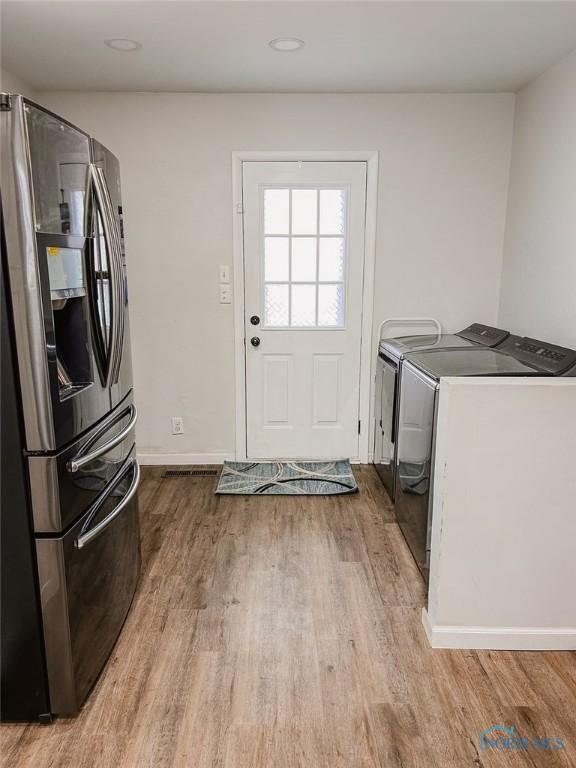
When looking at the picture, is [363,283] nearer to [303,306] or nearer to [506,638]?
[303,306]

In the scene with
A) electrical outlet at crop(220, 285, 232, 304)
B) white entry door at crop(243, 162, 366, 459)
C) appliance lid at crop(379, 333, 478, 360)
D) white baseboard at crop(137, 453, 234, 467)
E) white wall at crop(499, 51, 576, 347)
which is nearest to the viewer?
white wall at crop(499, 51, 576, 347)

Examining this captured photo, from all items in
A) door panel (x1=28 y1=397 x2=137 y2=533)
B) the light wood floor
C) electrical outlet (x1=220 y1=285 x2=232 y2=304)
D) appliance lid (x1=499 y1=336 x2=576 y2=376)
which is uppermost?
electrical outlet (x1=220 y1=285 x2=232 y2=304)

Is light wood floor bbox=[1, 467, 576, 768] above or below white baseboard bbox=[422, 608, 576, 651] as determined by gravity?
below

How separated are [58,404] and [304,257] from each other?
244 centimetres

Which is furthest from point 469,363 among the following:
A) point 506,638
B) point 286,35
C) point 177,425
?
point 177,425

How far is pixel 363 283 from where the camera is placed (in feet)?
12.2

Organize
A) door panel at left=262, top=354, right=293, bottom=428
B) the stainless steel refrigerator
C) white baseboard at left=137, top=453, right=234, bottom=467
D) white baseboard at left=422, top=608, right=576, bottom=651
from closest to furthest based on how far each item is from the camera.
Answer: the stainless steel refrigerator, white baseboard at left=422, top=608, right=576, bottom=651, door panel at left=262, top=354, right=293, bottom=428, white baseboard at left=137, top=453, right=234, bottom=467

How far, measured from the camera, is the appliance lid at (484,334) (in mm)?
3156

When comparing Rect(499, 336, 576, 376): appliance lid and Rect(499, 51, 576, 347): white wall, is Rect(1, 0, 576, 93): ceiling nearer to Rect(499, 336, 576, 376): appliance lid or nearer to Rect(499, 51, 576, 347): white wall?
Rect(499, 51, 576, 347): white wall

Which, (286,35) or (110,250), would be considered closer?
(110,250)

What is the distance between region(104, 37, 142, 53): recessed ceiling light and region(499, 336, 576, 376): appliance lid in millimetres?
2386

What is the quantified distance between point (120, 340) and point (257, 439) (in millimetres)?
2081

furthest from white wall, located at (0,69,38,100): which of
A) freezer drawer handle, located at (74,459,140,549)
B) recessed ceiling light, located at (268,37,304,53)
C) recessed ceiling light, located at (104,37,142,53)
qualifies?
freezer drawer handle, located at (74,459,140,549)

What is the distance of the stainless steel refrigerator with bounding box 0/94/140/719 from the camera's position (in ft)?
4.62
